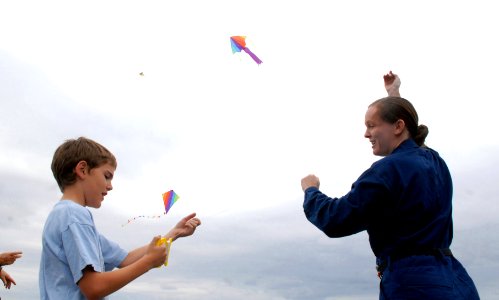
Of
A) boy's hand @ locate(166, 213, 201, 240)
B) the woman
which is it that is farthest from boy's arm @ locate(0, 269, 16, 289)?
the woman

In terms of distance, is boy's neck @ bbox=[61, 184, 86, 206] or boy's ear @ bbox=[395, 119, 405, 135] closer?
boy's neck @ bbox=[61, 184, 86, 206]

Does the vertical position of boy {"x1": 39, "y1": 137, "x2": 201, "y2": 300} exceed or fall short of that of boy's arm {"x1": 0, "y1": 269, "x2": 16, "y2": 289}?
it falls short

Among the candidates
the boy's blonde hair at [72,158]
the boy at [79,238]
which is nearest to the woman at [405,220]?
the boy at [79,238]

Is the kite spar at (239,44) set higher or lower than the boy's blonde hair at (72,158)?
higher

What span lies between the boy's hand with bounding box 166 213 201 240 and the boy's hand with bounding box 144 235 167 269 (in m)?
1.03

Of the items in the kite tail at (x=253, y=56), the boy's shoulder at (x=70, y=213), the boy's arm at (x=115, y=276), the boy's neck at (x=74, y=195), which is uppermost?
the kite tail at (x=253, y=56)

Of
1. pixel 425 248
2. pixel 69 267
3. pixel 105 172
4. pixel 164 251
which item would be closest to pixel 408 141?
pixel 425 248

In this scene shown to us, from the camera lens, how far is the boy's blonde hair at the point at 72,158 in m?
5.39

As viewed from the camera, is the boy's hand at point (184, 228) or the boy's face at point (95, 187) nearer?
the boy's face at point (95, 187)

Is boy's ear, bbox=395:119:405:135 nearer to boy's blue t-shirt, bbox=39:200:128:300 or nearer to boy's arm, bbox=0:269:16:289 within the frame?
boy's blue t-shirt, bbox=39:200:128:300

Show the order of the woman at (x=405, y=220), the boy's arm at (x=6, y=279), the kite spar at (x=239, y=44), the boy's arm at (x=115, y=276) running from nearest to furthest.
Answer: the boy's arm at (x=115, y=276)
the woman at (x=405, y=220)
the boy's arm at (x=6, y=279)
the kite spar at (x=239, y=44)

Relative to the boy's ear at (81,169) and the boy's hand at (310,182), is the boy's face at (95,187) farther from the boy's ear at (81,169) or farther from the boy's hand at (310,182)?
the boy's hand at (310,182)

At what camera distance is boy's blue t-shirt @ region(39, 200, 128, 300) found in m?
4.77

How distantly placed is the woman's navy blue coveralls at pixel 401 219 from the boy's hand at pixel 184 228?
4.46 ft
